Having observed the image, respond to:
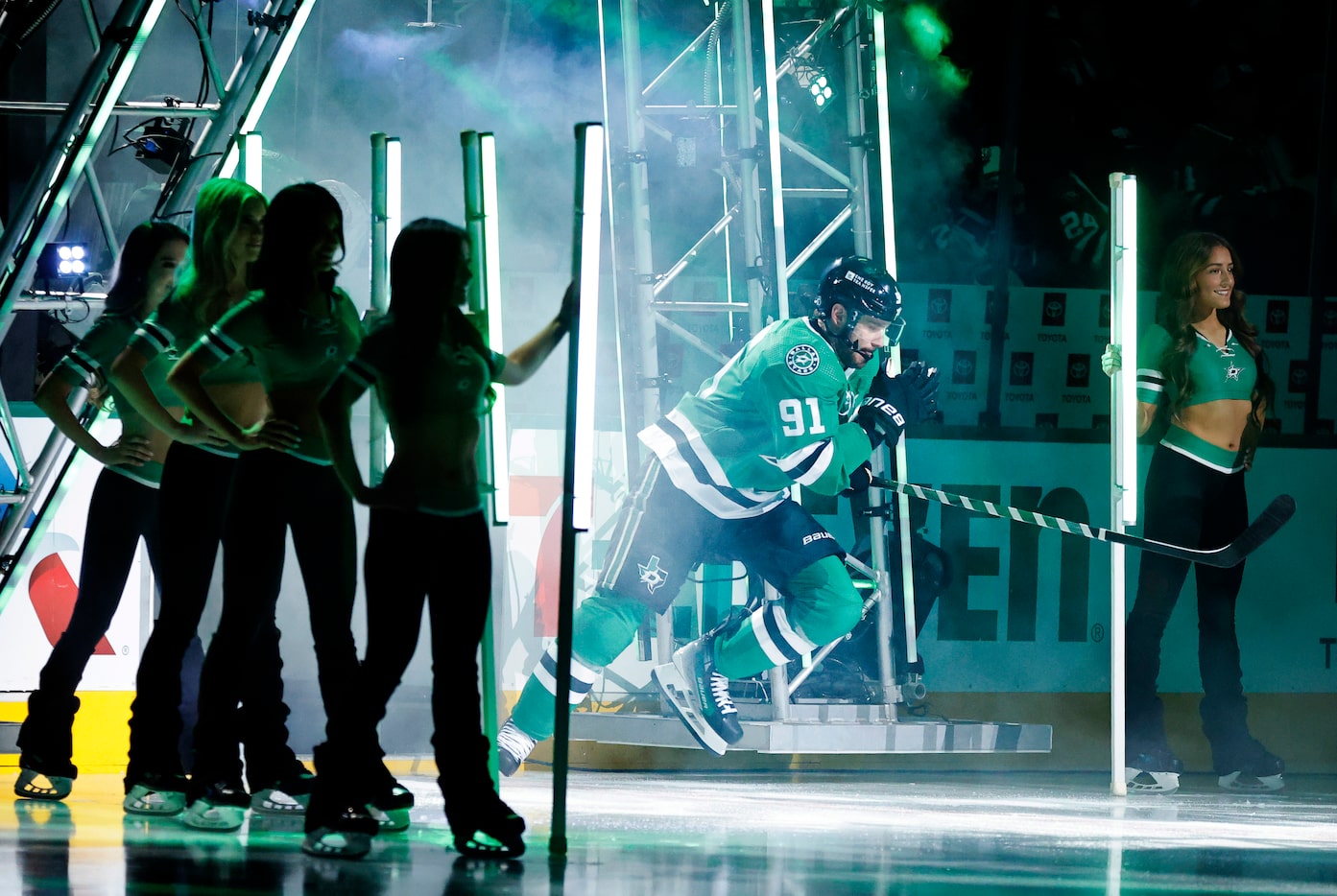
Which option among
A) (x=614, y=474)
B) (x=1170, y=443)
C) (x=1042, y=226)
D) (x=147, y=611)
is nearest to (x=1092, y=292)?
(x=1042, y=226)

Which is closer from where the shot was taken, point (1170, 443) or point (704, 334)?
point (1170, 443)

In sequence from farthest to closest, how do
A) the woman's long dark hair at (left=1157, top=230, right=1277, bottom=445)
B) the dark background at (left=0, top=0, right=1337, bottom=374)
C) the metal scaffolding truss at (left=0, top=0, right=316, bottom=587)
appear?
the dark background at (left=0, top=0, right=1337, bottom=374), the woman's long dark hair at (left=1157, top=230, right=1277, bottom=445), the metal scaffolding truss at (left=0, top=0, right=316, bottom=587)

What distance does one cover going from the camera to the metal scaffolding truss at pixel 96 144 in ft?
20.2

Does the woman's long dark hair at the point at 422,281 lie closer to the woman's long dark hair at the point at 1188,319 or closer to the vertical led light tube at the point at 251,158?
the vertical led light tube at the point at 251,158

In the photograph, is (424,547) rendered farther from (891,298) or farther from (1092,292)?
(1092,292)

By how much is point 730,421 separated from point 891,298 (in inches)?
30.4

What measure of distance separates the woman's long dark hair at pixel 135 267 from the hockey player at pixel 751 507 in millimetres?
1877

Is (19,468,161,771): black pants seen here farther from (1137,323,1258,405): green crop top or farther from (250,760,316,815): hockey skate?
(1137,323,1258,405): green crop top

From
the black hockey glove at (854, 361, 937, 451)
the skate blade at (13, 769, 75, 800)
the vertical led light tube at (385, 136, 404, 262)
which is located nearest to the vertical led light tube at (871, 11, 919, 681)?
the black hockey glove at (854, 361, 937, 451)

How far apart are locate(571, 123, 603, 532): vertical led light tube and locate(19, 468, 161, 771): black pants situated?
1917mm

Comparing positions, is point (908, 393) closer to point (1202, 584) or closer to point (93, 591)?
point (1202, 584)

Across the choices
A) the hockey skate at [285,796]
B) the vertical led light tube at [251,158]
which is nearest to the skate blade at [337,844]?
the hockey skate at [285,796]

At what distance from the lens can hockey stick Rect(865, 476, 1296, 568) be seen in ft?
21.5

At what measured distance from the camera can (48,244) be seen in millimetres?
7105
